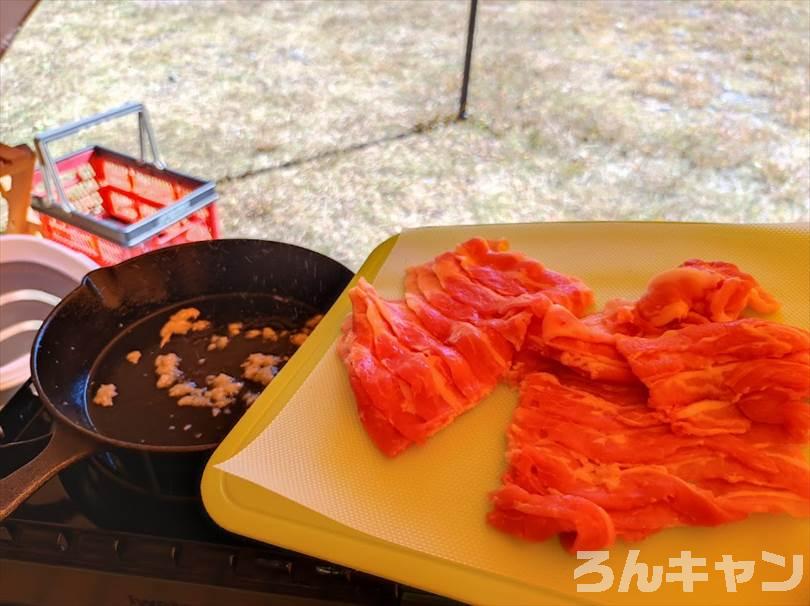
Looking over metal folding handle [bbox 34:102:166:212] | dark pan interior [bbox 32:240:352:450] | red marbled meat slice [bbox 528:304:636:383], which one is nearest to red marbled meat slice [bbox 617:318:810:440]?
red marbled meat slice [bbox 528:304:636:383]

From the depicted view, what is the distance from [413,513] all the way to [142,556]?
1.56 ft

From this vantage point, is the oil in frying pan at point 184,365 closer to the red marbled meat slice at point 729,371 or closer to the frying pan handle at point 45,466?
the frying pan handle at point 45,466

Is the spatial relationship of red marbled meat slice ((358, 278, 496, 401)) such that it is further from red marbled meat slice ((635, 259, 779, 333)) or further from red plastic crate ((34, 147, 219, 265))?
red plastic crate ((34, 147, 219, 265))

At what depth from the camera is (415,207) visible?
3.69 meters

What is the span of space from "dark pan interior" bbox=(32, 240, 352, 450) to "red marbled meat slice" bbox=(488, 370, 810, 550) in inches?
23.5

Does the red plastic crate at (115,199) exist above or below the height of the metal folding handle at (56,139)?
below

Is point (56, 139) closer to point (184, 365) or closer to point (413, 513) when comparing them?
point (184, 365)

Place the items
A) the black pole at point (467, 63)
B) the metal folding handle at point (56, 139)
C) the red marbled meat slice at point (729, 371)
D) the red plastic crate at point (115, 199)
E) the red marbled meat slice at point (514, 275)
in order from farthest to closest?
the black pole at point (467, 63), the red plastic crate at point (115, 199), the metal folding handle at point (56, 139), the red marbled meat slice at point (514, 275), the red marbled meat slice at point (729, 371)

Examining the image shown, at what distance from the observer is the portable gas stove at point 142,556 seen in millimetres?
1192

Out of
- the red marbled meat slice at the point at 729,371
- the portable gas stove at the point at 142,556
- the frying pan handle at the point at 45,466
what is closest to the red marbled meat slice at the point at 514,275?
the red marbled meat slice at the point at 729,371

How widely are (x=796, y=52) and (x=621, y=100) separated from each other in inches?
67.5

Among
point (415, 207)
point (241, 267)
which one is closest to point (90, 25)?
point (415, 207)

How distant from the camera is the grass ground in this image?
12.3 ft

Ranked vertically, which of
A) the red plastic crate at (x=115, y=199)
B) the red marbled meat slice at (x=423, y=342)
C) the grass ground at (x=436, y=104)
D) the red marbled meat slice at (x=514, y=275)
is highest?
the red marbled meat slice at (x=514, y=275)
